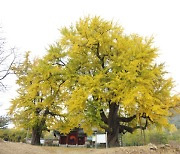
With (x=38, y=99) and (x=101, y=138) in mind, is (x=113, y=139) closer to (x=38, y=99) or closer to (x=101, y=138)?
(x=101, y=138)

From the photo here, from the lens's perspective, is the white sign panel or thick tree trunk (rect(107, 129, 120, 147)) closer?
the white sign panel

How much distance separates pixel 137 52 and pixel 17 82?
14271mm

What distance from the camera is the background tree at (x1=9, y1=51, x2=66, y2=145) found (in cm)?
1875

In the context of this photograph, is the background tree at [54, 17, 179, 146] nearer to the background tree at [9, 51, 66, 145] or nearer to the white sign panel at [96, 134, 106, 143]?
the white sign panel at [96, 134, 106, 143]

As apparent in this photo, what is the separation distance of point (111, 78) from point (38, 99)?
1037 cm

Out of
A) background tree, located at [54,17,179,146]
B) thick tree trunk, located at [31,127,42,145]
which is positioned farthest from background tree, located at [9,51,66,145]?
background tree, located at [54,17,179,146]

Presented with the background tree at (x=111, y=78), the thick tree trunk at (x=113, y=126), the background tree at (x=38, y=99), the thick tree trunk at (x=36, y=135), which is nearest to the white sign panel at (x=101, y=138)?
the background tree at (x=111, y=78)

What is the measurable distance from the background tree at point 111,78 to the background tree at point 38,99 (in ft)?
5.46

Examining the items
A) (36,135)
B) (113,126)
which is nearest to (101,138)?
(113,126)

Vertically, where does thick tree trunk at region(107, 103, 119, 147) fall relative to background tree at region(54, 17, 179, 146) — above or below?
below

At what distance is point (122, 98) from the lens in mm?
15070

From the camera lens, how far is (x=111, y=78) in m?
16.4

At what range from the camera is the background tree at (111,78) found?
49.8ft

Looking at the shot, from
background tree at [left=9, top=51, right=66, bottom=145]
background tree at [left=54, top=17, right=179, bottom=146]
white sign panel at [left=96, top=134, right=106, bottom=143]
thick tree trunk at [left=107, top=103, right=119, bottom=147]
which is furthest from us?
background tree at [left=9, top=51, right=66, bottom=145]
